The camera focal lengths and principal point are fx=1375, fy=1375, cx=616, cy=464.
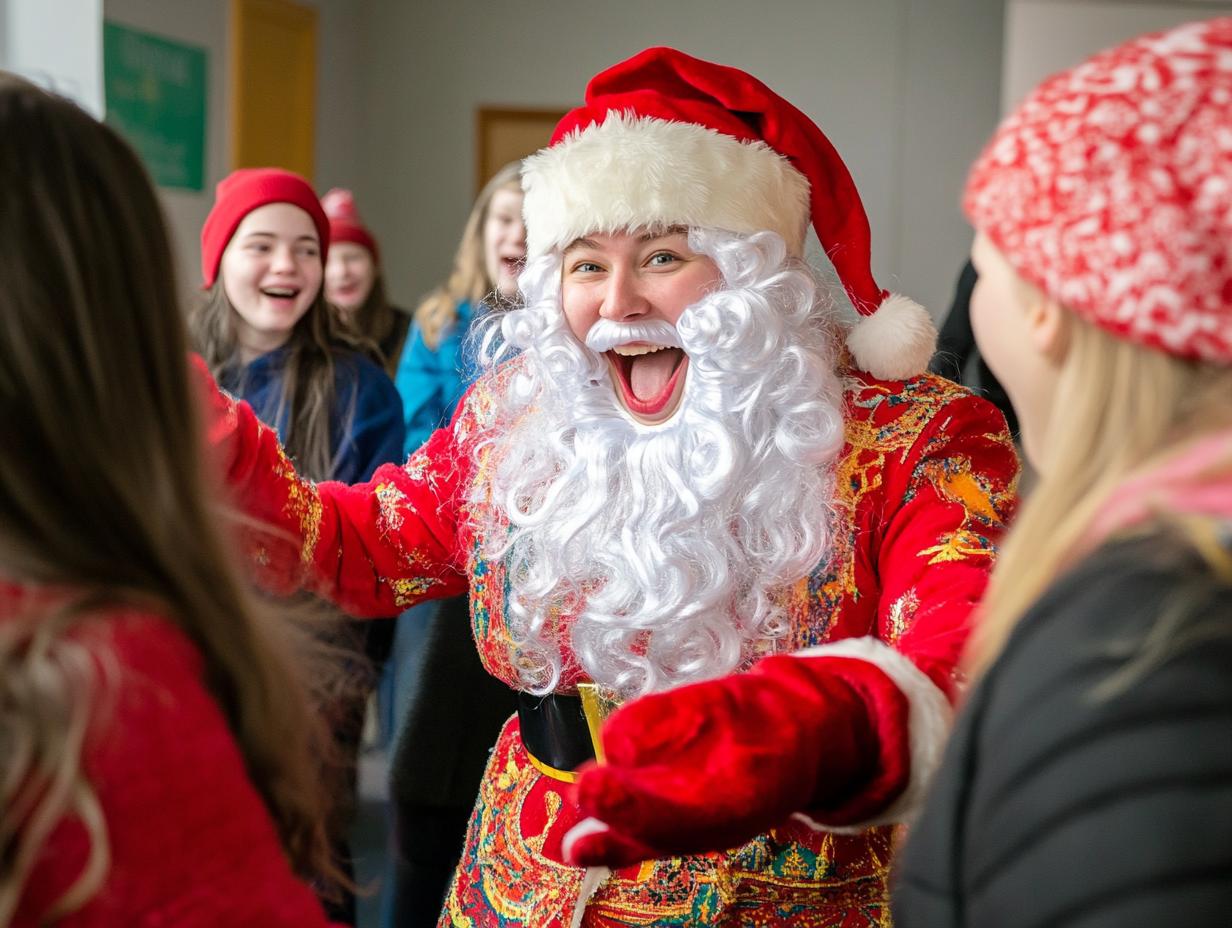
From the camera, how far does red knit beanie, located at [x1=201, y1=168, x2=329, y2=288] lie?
3.13 metres

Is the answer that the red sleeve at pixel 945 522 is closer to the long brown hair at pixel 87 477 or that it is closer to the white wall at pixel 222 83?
the long brown hair at pixel 87 477

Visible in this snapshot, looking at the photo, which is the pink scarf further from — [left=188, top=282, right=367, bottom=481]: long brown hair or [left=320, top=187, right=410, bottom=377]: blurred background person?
[left=320, top=187, right=410, bottom=377]: blurred background person

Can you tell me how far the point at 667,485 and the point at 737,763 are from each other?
71cm

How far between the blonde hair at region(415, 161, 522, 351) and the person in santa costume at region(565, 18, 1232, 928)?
10.3ft

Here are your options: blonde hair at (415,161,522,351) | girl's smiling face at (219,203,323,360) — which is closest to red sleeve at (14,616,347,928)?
girl's smiling face at (219,203,323,360)

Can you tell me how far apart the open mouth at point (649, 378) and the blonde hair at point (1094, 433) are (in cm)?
90

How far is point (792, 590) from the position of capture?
164cm

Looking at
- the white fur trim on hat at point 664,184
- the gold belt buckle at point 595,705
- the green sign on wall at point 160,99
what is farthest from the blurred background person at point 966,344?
the green sign on wall at point 160,99

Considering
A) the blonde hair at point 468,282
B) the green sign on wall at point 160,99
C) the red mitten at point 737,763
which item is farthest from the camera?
the green sign on wall at point 160,99

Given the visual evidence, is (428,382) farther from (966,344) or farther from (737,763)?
(737,763)

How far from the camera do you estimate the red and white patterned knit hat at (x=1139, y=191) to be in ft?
2.68

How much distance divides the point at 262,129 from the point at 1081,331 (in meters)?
6.21

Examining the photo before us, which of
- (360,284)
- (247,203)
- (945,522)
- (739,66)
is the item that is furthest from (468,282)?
(739,66)

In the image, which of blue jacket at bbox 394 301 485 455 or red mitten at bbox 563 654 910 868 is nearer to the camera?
red mitten at bbox 563 654 910 868
